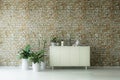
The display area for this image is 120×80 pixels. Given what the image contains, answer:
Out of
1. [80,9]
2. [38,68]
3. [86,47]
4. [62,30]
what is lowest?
[38,68]

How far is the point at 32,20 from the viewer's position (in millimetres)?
8953

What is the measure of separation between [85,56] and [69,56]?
563mm

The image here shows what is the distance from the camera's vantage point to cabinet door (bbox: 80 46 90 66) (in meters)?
8.40

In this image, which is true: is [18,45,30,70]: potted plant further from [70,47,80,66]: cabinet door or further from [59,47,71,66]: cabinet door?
[70,47,80,66]: cabinet door

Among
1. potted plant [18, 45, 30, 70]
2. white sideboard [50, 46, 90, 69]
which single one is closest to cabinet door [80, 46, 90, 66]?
white sideboard [50, 46, 90, 69]

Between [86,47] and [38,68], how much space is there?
72.0 inches

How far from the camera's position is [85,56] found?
27.6 feet

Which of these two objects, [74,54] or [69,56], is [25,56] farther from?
[74,54]

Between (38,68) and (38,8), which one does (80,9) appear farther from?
(38,68)

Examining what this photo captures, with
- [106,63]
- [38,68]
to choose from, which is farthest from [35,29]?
[106,63]

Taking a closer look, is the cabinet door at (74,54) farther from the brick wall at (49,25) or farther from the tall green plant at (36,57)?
the tall green plant at (36,57)

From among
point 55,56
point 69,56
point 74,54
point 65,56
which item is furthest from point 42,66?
point 74,54

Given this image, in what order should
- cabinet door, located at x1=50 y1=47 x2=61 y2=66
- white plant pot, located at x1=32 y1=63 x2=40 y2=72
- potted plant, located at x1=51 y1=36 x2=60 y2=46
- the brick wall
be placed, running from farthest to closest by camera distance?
the brick wall < potted plant, located at x1=51 y1=36 x2=60 y2=46 < cabinet door, located at x1=50 y1=47 x2=61 y2=66 < white plant pot, located at x1=32 y1=63 x2=40 y2=72

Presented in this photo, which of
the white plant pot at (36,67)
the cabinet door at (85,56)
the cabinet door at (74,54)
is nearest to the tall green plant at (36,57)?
the white plant pot at (36,67)
